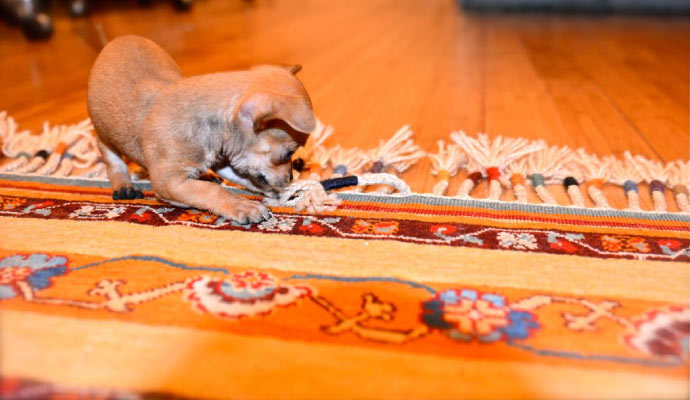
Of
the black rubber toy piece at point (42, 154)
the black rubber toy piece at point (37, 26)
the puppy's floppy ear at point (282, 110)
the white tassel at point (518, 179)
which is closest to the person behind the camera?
the puppy's floppy ear at point (282, 110)

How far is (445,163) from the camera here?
2234 millimetres

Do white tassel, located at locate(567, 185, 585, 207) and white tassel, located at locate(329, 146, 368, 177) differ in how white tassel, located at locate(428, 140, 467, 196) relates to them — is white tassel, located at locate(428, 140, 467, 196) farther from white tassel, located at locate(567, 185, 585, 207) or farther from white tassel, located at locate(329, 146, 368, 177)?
white tassel, located at locate(567, 185, 585, 207)

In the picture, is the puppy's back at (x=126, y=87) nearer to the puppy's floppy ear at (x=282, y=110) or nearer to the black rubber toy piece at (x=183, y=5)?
the puppy's floppy ear at (x=282, y=110)

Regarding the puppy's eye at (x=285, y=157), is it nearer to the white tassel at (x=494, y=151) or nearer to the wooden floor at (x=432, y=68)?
the wooden floor at (x=432, y=68)

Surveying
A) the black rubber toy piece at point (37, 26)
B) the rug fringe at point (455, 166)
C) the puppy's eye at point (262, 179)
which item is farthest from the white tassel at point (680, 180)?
the black rubber toy piece at point (37, 26)

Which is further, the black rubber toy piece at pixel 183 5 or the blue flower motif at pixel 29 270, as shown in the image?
the black rubber toy piece at pixel 183 5

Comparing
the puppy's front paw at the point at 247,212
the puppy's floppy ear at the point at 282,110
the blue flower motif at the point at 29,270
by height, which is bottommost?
the blue flower motif at the point at 29,270

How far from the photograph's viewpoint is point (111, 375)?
1.09 metres

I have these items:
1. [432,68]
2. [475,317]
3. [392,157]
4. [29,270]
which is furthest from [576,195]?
[432,68]

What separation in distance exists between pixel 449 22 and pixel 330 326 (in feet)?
21.1

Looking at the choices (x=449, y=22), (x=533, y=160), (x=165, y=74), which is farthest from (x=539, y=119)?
(x=449, y=22)

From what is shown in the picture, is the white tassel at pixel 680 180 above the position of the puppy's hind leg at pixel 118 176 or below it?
above

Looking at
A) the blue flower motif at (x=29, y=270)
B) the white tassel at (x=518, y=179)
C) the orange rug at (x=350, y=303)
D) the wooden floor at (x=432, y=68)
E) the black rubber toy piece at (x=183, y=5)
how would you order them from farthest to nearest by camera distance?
the black rubber toy piece at (x=183, y=5) → the wooden floor at (x=432, y=68) → the white tassel at (x=518, y=179) → the blue flower motif at (x=29, y=270) → the orange rug at (x=350, y=303)

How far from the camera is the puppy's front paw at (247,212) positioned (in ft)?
5.87
